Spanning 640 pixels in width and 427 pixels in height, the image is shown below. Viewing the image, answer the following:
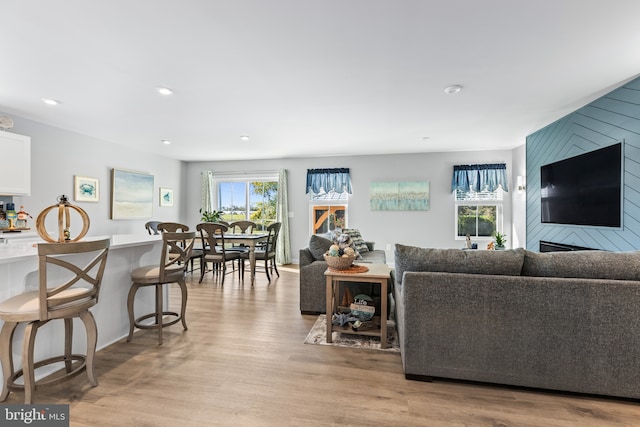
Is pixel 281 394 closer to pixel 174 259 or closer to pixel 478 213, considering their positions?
pixel 174 259

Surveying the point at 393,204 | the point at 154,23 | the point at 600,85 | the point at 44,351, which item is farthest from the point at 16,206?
the point at 600,85

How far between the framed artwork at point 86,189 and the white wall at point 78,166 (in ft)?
0.21

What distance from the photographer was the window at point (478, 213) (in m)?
6.11

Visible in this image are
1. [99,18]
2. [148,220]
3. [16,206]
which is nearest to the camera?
[99,18]

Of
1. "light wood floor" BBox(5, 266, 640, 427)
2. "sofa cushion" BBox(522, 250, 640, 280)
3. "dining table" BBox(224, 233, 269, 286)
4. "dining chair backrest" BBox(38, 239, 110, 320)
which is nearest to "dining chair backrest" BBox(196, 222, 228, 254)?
"dining table" BBox(224, 233, 269, 286)

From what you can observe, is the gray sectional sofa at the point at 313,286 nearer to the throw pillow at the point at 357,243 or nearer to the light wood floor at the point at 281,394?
the light wood floor at the point at 281,394

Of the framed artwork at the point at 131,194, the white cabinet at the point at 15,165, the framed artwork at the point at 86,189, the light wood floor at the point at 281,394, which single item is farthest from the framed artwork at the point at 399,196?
the white cabinet at the point at 15,165

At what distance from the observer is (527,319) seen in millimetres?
1882

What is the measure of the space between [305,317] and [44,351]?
2.15 metres

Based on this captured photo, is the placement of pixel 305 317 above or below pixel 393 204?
below

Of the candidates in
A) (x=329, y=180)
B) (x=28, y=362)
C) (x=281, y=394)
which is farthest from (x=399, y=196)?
(x=28, y=362)

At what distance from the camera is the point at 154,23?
202 centimetres

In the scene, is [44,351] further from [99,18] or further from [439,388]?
[439,388]

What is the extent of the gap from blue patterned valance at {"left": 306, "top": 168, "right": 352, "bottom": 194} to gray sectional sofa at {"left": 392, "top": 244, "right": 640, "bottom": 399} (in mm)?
4579
